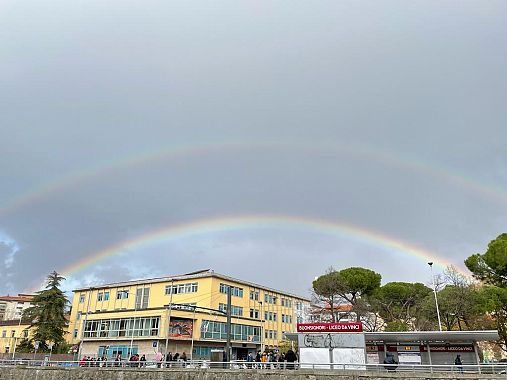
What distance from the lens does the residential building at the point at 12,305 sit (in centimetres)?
11519

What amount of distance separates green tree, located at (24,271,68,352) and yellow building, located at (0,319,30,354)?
30.9ft

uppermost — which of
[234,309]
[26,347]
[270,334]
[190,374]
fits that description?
[234,309]

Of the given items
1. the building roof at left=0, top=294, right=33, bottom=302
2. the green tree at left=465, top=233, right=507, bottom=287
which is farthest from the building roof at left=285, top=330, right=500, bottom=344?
the building roof at left=0, top=294, right=33, bottom=302

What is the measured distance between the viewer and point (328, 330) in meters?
24.6

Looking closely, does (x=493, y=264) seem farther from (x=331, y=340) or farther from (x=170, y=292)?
(x=170, y=292)

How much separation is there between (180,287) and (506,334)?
3792 centimetres

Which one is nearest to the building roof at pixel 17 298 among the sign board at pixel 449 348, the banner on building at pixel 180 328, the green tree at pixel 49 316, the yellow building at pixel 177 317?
the yellow building at pixel 177 317

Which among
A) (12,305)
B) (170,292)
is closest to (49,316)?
(170,292)

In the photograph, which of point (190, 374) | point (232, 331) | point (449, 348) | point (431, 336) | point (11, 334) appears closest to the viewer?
point (190, 374)

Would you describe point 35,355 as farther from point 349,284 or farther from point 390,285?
point 390,285

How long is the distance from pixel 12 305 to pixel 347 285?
4193 inches

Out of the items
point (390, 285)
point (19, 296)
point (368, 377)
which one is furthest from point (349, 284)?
point (19, 296)

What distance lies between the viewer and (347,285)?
180 ft

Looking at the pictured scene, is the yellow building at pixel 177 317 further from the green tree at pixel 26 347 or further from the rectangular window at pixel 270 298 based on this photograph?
the green tree at pixel 26 347
